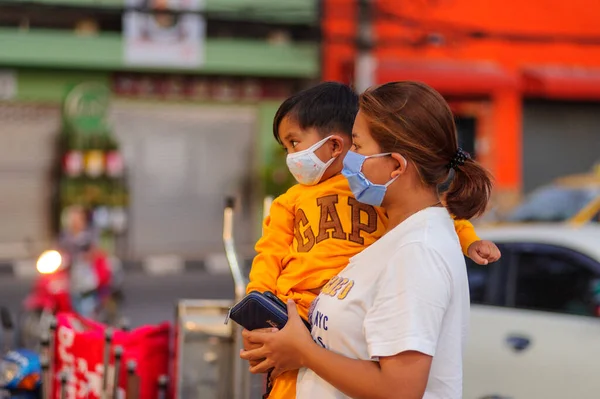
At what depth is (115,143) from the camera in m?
16.8

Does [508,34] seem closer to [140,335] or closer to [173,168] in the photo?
[173,168]

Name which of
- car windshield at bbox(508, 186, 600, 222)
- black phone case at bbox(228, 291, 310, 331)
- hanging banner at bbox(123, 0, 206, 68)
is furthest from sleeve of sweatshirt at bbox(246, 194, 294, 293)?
hanging banner at bbox(123, 0, 206, 68)

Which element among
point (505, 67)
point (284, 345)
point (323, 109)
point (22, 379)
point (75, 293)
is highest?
point (323, 109)

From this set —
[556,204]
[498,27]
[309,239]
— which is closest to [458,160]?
[309,239]

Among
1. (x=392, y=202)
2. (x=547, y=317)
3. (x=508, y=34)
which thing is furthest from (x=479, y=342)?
(x=508, y=34)

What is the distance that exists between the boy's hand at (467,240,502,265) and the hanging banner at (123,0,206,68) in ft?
49.5

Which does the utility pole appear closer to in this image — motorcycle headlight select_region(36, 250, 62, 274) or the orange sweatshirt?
motorcycle headlight select_region(36, 250, 62, 274)

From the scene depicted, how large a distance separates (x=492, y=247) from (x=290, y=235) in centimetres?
51

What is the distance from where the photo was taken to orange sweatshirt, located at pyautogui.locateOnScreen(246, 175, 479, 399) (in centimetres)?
232

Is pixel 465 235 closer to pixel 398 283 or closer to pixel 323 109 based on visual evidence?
pixel 323 109

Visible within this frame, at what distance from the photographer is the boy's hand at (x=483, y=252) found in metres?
2.38

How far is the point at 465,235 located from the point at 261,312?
60 centimetres

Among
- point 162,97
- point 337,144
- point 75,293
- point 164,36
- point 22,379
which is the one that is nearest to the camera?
point 337,144

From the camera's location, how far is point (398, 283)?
1.93 meters
